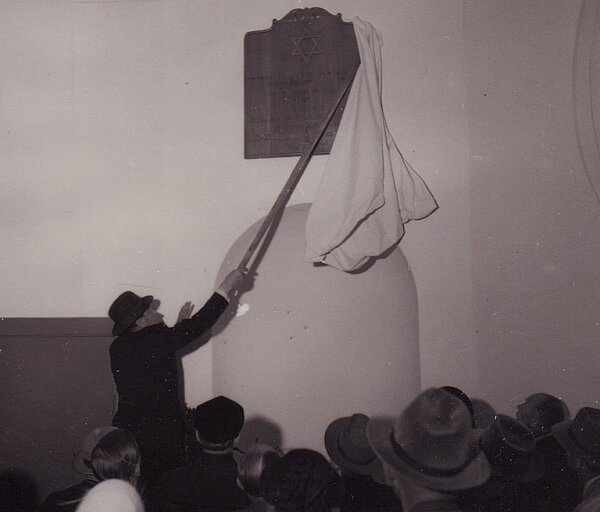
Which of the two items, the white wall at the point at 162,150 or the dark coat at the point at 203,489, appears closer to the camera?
the dark coat at the point at 203,489

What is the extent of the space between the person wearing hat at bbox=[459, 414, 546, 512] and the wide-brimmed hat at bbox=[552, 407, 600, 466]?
137mm

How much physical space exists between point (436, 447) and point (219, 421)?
699mm

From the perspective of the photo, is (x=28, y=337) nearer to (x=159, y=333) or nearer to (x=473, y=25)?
(x=159, y=333)

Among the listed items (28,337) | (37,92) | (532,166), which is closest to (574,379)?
(532,166)

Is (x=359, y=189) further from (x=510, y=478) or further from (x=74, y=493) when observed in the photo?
(x=74, y=493)

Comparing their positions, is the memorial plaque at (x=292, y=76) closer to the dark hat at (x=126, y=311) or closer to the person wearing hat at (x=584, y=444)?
the dark hat at (x=126, y=311)

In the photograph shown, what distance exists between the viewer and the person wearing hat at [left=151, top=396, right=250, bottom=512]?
5.19 ft

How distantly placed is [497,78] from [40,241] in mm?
2681

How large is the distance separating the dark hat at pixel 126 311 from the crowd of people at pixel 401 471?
2.43 ft

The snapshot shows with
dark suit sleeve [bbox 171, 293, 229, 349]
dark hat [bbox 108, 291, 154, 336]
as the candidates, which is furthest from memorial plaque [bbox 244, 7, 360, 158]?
dark hat [bbox 108, 291, 154, 336]

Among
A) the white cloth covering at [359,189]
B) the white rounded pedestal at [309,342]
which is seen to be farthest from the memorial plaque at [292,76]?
the white rounded pedestal at [309,342]

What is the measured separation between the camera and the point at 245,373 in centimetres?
285

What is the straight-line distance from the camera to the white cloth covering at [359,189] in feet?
7.95

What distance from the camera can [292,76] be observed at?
2.92 meters
